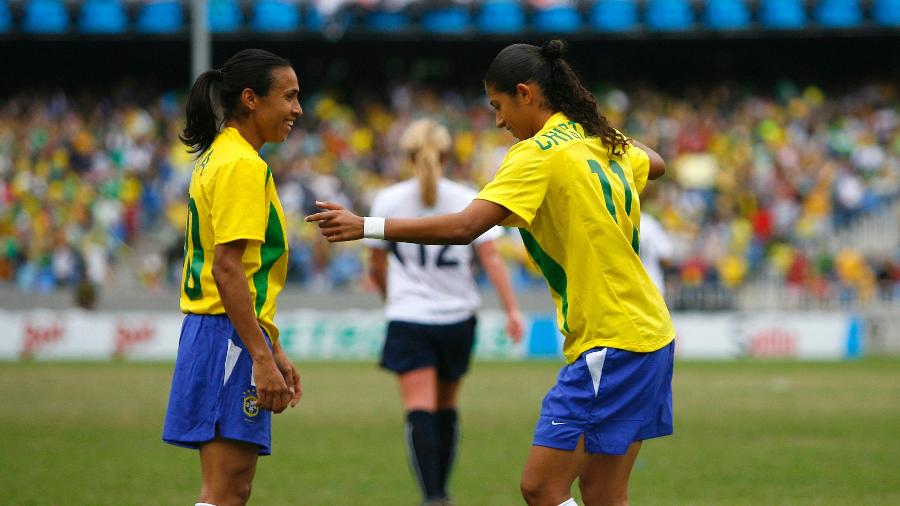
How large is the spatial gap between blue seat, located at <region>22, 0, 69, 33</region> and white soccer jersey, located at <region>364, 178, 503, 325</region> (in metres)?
26.5

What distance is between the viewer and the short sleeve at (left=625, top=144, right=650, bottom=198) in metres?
5.21

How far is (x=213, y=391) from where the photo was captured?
4.81 m

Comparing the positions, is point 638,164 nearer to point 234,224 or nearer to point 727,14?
point 234,224

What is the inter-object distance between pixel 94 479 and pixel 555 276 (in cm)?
521

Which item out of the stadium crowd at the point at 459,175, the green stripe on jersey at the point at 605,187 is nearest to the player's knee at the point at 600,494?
the green stripe on jersey at the point at 605,187

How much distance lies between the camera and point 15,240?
26.3 metres

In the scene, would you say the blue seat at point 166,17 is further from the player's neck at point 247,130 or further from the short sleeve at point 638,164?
the short sleeve at point 638,164

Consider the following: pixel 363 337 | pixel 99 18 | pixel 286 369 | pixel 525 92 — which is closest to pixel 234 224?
pixel 286 369

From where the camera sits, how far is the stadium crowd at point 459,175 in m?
25.4

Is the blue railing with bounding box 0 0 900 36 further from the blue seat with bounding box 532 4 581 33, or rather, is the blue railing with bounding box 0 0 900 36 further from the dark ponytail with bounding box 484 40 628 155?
the dark ponytail with bounding box 484 40 628 155

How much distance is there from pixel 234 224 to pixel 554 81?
1.39 metres

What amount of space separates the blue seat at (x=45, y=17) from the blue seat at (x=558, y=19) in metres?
12.1

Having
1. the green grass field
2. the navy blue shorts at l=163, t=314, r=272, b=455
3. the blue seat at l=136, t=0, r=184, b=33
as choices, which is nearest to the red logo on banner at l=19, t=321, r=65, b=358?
the green grass field

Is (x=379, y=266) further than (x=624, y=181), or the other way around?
(x=379, y=266)
